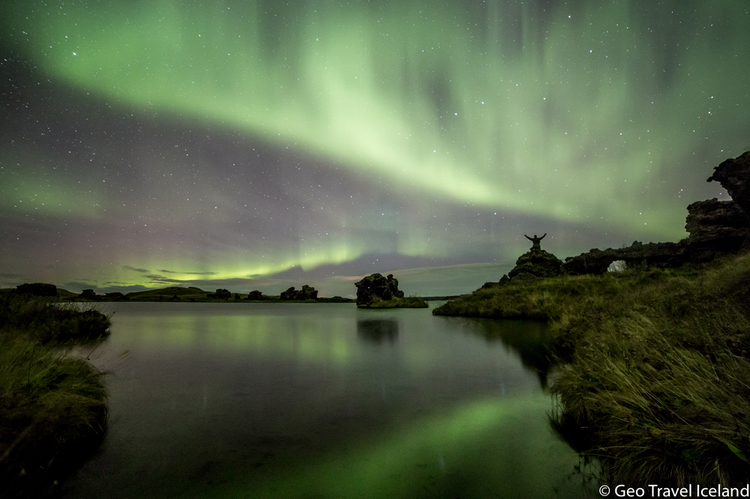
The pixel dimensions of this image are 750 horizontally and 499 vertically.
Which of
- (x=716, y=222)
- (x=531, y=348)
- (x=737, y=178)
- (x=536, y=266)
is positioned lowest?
(x=531, y=348)

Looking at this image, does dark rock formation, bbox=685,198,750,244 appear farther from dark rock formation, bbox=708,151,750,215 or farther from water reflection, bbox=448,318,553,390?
water reflection, bbox=448,318,553,390

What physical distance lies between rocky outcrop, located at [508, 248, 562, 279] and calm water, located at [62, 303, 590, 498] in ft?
159

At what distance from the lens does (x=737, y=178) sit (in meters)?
30.7

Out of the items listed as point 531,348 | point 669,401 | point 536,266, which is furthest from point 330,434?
point 536,266

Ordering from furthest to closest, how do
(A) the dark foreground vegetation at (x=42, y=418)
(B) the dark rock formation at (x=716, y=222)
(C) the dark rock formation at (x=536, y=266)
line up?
(C) the dark rock formation at (x=536, y=266) → (B) the dark rock formation at (x=716, y=222) → (A) the dark foreground vegetation at (x=42, y=418)

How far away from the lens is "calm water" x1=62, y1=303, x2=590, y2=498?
14.0 ft

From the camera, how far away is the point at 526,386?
30.6ft

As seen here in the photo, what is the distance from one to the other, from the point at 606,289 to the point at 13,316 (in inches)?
1560

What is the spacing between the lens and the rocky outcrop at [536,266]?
5464 centimetres

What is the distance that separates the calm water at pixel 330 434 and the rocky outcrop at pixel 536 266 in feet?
159

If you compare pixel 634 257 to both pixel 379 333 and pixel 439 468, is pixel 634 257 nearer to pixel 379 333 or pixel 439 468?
pixel 379 333

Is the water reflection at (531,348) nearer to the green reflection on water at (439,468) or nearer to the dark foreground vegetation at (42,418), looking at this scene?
the green reflection on water at (439,468)

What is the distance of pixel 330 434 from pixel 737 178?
4927cm

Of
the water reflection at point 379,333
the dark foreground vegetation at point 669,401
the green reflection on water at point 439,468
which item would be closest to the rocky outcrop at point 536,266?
the water reflection at point 379,333
